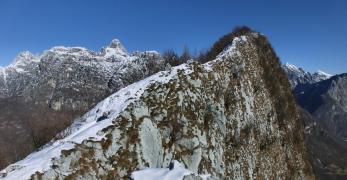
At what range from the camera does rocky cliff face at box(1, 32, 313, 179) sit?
1925 cm

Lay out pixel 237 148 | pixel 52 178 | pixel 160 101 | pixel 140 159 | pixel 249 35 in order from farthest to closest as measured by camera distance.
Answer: pixel 249 35
pixel 237 148
pixel 160 101
pixel 140 159
pixel 52 178

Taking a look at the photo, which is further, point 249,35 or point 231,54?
point 249,35

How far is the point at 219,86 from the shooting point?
30.4 metres

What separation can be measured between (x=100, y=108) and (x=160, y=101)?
3765mm

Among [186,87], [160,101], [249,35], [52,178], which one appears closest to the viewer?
[52,178]

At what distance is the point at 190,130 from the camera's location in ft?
82.3

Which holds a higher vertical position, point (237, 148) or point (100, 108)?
point (100, 108)

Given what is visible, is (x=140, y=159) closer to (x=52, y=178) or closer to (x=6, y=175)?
(x=52, y=178)

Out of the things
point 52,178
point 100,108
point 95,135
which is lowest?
point 52,178

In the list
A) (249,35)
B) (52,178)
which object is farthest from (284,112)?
(52,178)

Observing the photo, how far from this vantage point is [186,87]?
26984 millimetres

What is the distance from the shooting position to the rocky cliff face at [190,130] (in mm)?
19250

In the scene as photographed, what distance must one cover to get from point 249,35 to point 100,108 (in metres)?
23.1

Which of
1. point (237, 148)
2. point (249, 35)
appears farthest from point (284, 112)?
point (237, 148)
